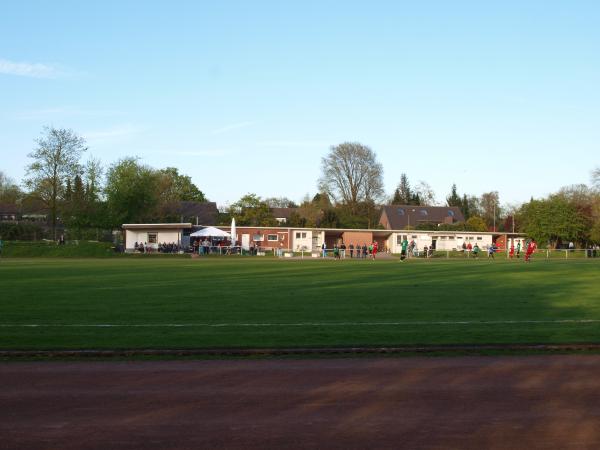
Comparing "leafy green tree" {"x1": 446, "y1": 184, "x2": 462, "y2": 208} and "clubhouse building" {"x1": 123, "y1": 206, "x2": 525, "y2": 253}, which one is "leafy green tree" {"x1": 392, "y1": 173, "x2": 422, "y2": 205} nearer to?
"leafy green tree" {"x1": 446, "y1": 184, "x2": 462, "y2": 208}

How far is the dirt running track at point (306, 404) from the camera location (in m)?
6.06

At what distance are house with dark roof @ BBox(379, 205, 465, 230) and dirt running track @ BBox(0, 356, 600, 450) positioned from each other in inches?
3872

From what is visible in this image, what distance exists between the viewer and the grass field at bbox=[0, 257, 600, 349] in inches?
453

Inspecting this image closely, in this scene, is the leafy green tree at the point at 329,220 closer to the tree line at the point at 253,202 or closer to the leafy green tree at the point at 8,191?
the tree line at the point at 253,202

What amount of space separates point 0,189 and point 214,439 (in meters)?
128

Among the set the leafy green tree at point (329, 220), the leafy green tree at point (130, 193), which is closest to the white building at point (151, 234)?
the leafy green tree at point (130, 193)

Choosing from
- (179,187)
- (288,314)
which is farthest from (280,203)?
(288,314)

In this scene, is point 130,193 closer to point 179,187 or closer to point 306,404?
point 179,187

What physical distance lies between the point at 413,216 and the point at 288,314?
9908 centimetres

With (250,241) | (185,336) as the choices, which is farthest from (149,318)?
(250,241)

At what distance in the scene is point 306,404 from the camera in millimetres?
7223

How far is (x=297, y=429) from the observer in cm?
633

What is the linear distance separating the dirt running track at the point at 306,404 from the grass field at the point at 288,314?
176 cm

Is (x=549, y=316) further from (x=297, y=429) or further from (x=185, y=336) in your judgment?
(x=297, y=429)
